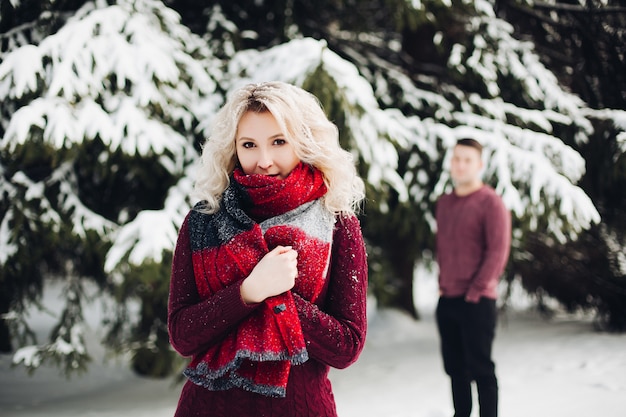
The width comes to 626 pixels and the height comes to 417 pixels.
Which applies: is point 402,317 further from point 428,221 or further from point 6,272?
point 6,272

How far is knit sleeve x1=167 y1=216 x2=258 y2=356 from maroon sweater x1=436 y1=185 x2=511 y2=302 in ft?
8.40

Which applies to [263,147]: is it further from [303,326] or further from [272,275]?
[303,326]

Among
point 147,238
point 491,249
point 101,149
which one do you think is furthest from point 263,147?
point 101,149

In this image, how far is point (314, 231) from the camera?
147 centimetres

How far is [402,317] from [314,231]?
6868 mm

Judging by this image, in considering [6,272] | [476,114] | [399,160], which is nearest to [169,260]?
[6,272]

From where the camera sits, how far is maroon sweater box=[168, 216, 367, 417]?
1.40 metres

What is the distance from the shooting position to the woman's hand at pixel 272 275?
4.36 ft

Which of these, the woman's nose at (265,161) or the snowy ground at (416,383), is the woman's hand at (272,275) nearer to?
the woman's nose at (265,161)

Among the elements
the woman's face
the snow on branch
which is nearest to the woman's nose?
the woman's face

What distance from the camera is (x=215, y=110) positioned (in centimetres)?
455

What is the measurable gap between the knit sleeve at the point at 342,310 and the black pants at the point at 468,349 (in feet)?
7.72

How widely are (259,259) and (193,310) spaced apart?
22cm

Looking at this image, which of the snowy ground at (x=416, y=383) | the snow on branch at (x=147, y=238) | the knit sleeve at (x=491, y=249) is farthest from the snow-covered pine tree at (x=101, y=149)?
the knit sleeve at (x=491, y=249)
